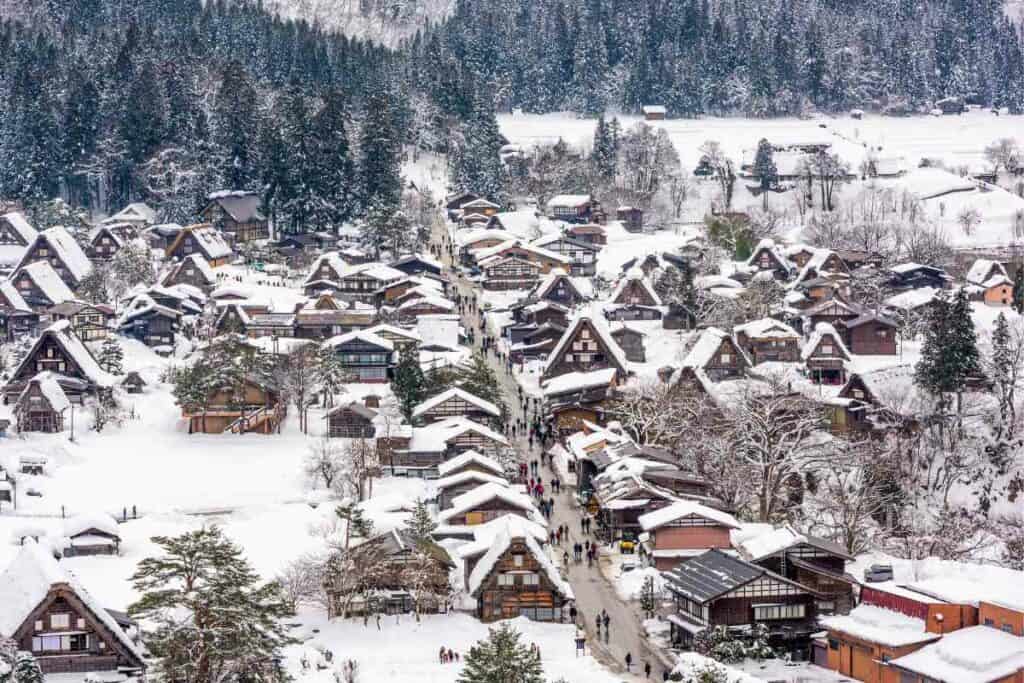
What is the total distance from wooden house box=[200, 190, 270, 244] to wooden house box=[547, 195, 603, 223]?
1533cm

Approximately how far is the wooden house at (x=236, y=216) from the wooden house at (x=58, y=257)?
27.1ft

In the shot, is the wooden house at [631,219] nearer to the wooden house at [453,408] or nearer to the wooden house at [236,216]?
the wooden house at [236,216]

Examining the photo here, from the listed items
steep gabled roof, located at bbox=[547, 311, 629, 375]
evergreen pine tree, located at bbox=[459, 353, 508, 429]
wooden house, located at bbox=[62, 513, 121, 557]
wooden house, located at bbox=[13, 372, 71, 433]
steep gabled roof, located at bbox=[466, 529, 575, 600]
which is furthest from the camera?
steep gabled roof, located at bbox=[547, 311, 629, 375]

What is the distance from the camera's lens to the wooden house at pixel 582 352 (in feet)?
200

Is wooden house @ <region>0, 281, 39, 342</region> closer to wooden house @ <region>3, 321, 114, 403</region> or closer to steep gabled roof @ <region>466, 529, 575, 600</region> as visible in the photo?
wooden house @ <region>3, 321, 114, 403</region>

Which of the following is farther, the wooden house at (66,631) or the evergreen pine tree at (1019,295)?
the evergreen pine tree at (1019,295)

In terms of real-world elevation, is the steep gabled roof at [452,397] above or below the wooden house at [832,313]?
below

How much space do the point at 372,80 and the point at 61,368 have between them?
4285cm

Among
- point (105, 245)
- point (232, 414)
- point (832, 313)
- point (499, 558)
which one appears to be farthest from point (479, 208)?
point (499, 558)

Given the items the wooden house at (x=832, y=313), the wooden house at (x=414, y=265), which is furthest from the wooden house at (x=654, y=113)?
the wooden house at (x=832, y=313)

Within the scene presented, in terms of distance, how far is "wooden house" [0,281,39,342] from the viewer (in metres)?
65.7

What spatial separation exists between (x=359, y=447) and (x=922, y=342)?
Result: 27565 millimetres

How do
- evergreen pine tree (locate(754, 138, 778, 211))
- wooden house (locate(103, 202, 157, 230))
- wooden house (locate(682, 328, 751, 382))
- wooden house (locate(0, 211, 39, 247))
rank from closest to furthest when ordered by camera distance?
wooden house (locate(682, 328, 751, 382)) → wooden house (locate(0, 211, 39, 247)) → wooden house (locate(103, 202, 157, 230)) → evergreen pine tree (locate(754, 138, 778, 211))

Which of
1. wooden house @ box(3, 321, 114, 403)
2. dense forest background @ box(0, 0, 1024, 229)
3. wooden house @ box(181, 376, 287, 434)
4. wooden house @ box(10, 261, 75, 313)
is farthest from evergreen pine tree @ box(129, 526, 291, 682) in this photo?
dense forest background @ box(0, 0, 1024, 229)
